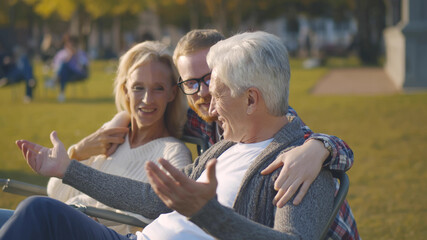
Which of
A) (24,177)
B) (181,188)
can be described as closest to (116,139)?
(181,188)

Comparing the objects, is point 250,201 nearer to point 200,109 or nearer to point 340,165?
point 340,165

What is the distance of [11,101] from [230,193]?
17.2 metres

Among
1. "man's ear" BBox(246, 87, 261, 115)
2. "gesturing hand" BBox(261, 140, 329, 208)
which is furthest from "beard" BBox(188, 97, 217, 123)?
"gesturing hand" BBox(261, 140, 329, 208)

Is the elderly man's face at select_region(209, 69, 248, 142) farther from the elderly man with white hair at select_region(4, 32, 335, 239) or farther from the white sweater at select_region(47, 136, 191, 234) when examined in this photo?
the white sweater at select_region(47, 136, 191, 234)

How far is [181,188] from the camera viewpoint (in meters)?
2.00

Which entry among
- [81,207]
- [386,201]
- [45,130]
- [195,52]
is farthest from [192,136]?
[45,130]

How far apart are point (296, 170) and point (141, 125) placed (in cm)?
159

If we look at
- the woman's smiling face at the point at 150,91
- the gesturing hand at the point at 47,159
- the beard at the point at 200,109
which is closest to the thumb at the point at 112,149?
the woman's smiling face at the point at 150,91

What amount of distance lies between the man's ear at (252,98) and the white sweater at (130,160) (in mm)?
1034

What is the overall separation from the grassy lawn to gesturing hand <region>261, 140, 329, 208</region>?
10.5 feet

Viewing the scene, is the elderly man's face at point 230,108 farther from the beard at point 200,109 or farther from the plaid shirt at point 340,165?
the beard at point 200,109

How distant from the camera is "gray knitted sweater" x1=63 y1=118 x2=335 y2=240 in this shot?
2.08 meters

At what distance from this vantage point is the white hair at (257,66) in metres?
2.46

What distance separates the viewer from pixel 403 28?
1712cm
